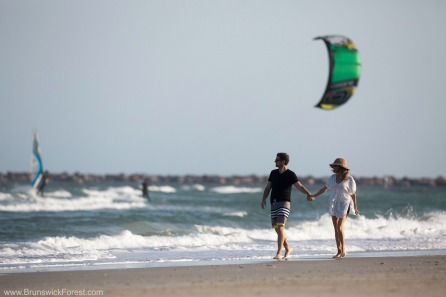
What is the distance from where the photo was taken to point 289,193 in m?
12.0

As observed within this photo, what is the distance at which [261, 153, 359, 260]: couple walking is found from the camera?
12.0 meters

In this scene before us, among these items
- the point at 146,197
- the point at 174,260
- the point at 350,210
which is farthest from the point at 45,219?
the point at 146,197

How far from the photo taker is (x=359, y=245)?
1639cm

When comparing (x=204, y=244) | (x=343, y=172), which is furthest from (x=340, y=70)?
(x=343, y=172)

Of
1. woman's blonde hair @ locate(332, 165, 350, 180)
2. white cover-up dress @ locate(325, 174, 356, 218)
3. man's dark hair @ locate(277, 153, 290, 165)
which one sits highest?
man's dark hair @ locate(277, 153, 290, 165)

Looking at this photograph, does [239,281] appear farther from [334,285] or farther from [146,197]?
[146,197]

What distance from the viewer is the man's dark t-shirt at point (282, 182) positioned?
1195 centimetres

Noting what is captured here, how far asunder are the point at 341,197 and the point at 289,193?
778mm

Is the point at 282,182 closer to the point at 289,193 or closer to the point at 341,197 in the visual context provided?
the point at 289,193

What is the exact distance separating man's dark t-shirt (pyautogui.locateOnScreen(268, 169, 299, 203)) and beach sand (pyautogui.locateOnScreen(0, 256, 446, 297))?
39.9 inches

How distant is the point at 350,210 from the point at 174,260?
269cm

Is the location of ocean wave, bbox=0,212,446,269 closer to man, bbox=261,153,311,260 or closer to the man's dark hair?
man, bbox=261,153,311,260

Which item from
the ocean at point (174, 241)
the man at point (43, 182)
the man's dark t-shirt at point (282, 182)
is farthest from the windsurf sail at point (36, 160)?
the man's dark t-shirt at point (282, 182)

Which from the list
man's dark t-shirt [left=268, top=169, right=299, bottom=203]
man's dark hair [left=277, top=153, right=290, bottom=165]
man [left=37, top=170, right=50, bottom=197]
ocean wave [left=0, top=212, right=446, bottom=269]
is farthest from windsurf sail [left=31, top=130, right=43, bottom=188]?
man's dark hair [left=277, top=153, right=290, bottom=165]
